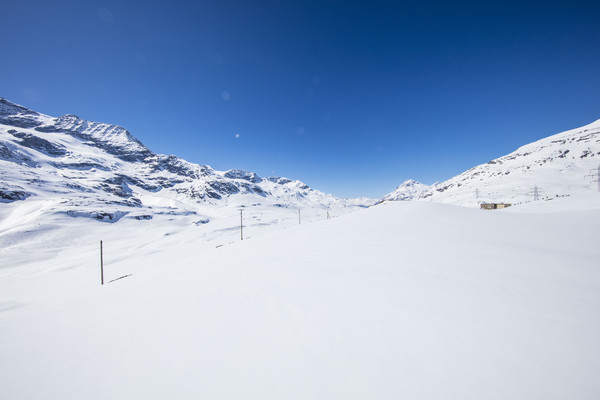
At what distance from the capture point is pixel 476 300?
4.05 metres

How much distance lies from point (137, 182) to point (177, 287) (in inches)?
9771

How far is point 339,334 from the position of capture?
10.8ft

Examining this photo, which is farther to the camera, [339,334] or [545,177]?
[545,177]

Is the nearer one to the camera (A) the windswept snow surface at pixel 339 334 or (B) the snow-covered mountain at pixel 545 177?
(A) the windswept snow surface at pixel 339 334

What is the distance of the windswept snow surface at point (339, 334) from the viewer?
248cm

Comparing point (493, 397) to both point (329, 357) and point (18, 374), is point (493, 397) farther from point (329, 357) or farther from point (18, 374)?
point (18, 374)

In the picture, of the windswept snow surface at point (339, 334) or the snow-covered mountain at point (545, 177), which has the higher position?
the snow-covered mountain at point (545, 177)

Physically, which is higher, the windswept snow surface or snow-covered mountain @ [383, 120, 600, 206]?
snow-covered mountain @ [383, 120, 600, 206]

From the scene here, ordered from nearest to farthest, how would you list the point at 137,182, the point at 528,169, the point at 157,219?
the point at 157,219 → the point at 528,169 → the point at 137,182

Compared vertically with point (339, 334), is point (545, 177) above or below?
above

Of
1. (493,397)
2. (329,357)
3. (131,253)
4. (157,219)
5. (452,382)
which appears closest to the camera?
(493,397)

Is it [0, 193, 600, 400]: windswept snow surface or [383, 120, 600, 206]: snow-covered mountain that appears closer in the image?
[0, 193, 600, 400]: windswept snow surface

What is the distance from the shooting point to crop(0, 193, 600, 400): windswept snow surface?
2.48 meters

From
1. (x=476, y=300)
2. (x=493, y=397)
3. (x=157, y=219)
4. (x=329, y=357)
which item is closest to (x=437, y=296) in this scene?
(x=476, y=300)
